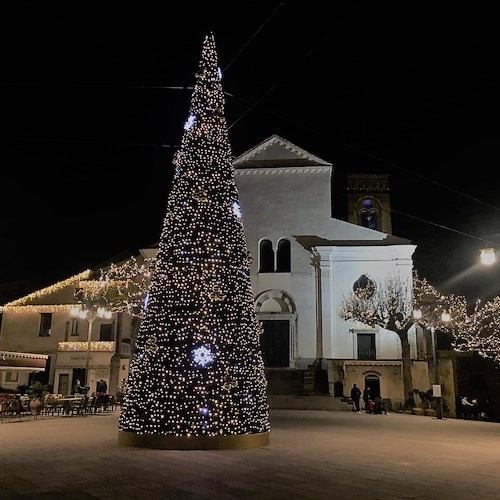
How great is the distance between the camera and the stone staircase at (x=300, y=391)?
2542 cm

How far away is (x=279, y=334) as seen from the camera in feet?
106

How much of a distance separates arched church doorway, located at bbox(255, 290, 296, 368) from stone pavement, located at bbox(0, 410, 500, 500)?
1818 cm

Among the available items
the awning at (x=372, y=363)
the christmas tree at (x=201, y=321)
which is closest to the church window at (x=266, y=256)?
the awning at (x=372, y=363)

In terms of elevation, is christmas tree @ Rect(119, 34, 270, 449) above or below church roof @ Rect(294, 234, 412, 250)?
below

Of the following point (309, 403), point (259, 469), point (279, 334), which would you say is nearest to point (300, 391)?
point (309, 403)

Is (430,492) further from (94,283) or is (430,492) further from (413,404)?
(94,283)

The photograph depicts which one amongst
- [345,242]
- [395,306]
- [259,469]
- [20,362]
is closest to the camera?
[259,469]

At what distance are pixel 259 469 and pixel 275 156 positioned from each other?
90.9ft

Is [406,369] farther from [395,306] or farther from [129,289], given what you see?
[129,289]

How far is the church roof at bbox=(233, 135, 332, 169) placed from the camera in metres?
34.2

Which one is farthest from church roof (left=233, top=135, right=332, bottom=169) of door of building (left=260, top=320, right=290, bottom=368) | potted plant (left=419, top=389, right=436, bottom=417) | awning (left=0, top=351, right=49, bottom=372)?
awning (left=0, top=351, right=49, bottom=372)

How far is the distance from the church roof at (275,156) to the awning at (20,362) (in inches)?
632

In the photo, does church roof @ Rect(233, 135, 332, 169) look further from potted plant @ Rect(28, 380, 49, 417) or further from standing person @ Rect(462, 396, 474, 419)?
potted plant @ Rect(28, 380, 49, 417)

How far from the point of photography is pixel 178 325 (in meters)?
10.6
